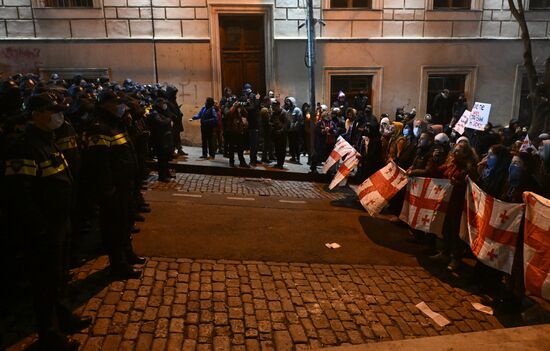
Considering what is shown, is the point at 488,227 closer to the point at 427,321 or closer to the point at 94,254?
the point at 427,321

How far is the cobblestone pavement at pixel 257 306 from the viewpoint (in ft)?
14.8

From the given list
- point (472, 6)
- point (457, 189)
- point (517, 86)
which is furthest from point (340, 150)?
point (517, 86)

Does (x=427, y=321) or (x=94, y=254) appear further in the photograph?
(x=94, y=254)

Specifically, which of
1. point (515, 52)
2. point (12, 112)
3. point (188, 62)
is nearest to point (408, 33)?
point (515, 52)

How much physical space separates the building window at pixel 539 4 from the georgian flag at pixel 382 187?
13.3 metres

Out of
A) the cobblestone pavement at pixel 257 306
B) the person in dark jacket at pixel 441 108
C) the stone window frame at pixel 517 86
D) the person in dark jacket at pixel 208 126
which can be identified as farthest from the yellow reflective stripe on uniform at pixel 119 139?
the stone window frame at pixel 517 86

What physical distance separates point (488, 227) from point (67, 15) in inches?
598

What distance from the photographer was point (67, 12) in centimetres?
1573

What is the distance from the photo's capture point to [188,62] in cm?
1641

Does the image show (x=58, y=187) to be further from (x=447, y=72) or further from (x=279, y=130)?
(x=447, y=72)

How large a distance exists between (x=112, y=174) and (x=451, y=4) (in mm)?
15780

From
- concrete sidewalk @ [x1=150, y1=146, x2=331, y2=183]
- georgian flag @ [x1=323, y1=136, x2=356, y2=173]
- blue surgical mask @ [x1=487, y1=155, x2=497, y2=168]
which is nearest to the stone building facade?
concrete sidewalk @ [x1=150, y1=146, x2=331, y2=183]

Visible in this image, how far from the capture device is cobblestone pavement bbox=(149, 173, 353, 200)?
10.7 metres

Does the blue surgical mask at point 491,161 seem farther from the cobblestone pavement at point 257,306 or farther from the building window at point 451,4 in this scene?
the building window at point 451,4
